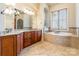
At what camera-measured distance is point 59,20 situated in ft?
10.6

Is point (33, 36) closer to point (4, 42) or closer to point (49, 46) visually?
point (49, 46)

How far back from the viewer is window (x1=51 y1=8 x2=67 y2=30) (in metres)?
3.22

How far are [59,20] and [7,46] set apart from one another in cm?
140

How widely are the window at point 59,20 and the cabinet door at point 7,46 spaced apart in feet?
3.65

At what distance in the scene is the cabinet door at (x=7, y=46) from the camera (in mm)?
2818

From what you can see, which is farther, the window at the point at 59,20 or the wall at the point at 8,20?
the wall at the point at 8,20

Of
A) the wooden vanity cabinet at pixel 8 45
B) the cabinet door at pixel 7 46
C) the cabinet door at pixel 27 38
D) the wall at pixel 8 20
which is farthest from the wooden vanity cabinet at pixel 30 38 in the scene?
the cabinet door at pixel 7 46

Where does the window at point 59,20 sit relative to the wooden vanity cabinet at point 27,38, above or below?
above

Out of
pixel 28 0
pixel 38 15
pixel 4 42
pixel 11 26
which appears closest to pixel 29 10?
pixel 38 15

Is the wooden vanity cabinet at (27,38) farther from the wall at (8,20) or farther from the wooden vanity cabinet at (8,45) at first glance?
the wooden vanity cabinet at (8,45)

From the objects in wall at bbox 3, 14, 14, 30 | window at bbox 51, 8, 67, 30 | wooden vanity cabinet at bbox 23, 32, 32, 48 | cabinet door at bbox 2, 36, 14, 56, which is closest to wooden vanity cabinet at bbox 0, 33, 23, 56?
cabinet door at bbox 2, 36, 14, 56

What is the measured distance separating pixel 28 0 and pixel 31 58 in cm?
123

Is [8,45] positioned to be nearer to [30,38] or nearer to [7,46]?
[7,46]

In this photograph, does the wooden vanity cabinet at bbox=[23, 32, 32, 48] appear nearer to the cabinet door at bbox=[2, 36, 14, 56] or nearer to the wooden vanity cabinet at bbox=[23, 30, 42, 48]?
the wooden vanity cabinet at bbox=[23, 30, 42, 48]
